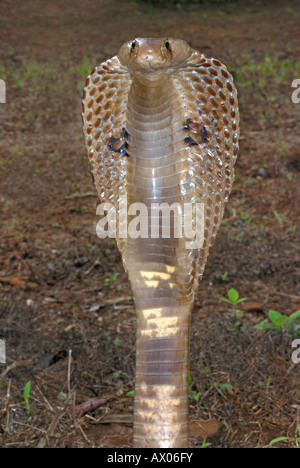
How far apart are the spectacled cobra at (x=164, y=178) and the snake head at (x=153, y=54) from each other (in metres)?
0.02

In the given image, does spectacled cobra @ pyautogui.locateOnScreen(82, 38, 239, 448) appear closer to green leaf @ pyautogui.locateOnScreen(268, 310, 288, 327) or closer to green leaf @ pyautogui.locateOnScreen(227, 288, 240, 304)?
green leaf @ pyautogui.locateOnScreen(268, 310, 288, 327)

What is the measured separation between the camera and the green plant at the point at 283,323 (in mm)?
2865

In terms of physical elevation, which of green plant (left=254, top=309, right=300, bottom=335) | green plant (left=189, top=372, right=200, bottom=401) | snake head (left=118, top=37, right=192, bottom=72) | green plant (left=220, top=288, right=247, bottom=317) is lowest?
green plant (left=189, top=372, right=200, bottom=401)

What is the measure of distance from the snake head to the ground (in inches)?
49.8

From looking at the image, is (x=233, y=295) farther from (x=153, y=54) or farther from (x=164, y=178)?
(x=153, y=54)

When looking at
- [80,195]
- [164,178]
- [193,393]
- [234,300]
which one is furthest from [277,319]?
[80,195]

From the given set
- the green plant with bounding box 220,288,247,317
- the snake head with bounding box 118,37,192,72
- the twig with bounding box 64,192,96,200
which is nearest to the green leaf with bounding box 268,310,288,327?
the green plant with bounding box 220,288,247,317

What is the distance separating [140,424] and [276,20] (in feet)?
23.5

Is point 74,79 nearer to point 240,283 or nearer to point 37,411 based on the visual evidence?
point 240,283

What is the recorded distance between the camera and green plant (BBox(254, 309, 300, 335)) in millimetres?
2865

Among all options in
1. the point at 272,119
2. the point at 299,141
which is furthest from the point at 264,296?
the point at 272,119

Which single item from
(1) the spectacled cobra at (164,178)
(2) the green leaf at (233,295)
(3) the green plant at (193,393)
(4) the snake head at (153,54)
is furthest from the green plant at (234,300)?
(4) the snake head at (153,54)

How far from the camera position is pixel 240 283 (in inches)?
137

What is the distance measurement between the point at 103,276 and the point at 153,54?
2.14 metres
